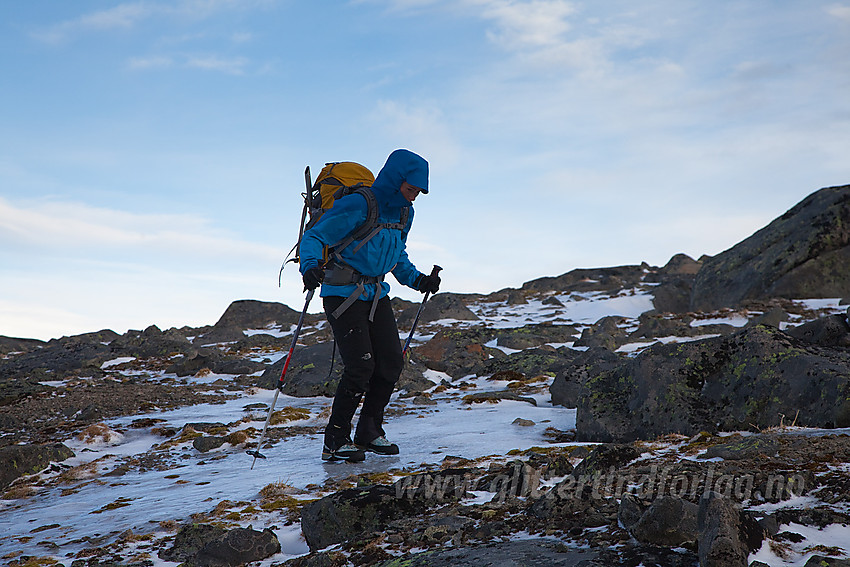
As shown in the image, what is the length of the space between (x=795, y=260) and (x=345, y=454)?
76.1 ft

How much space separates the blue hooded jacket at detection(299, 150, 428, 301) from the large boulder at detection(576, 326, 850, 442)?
2.96 meters

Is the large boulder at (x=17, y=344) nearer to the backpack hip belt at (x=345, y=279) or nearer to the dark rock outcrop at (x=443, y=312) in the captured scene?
the dark rock outcrop at (x=443, y=312)

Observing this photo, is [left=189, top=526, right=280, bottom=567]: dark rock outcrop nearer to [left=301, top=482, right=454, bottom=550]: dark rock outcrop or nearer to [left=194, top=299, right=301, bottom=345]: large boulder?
[left=301, top=482, right=454, bottom=550]: dark rock outcrop

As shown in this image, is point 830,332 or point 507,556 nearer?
point 507,556

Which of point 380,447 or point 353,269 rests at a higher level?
point 353,269

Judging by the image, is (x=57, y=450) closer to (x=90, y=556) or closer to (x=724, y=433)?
(x=90, y=556)

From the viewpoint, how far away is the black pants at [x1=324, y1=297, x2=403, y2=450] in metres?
7.00

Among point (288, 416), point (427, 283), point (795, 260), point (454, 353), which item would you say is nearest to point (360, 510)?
point (427, 283)

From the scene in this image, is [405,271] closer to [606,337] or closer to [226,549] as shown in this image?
[226,549]

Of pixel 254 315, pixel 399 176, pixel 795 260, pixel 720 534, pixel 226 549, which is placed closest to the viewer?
pixel 720 534

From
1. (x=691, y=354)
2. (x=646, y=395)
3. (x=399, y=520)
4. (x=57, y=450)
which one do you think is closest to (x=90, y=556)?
(x=399, y=520)

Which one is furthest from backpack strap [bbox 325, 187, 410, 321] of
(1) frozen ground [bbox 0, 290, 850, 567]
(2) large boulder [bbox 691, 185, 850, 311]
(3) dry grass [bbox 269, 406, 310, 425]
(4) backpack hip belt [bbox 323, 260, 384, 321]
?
(2) large boulder [bbox 691, 185, 850, 311]

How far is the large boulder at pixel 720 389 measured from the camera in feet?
20.9

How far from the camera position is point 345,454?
23.0ft
